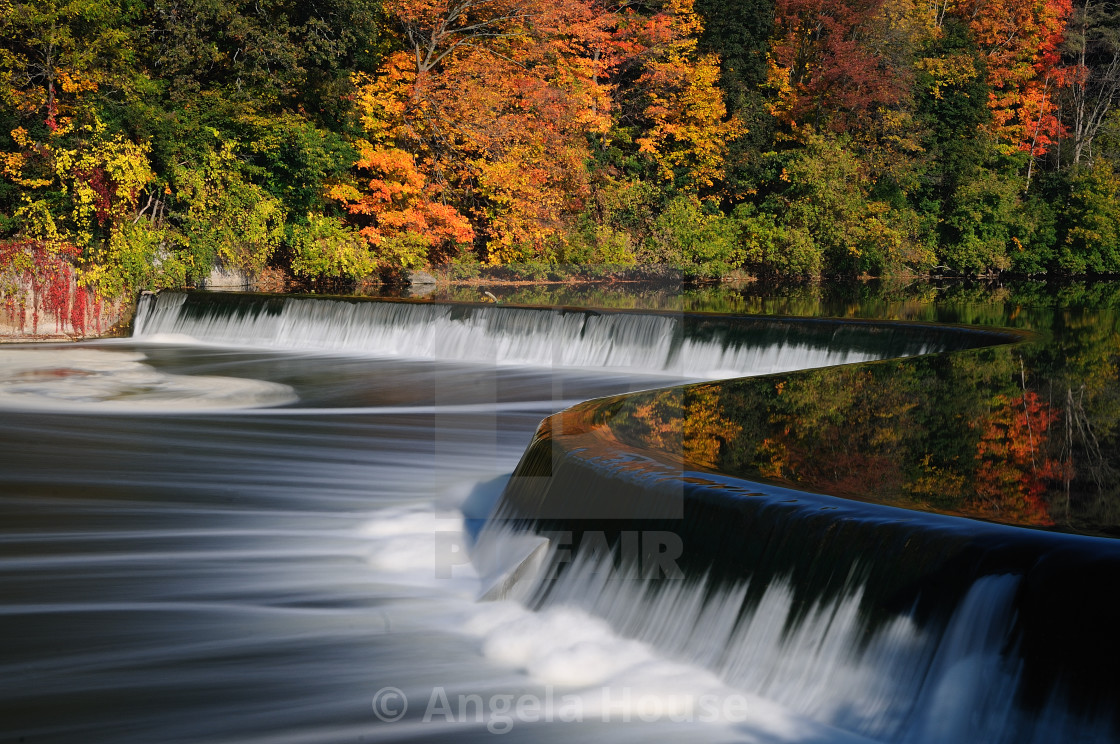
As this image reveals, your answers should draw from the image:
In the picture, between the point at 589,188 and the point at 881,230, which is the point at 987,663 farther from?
the point at 881,230

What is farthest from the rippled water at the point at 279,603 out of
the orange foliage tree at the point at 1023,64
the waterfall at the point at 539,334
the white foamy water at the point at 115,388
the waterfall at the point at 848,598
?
the orange foliage tree at the point at 1023,64

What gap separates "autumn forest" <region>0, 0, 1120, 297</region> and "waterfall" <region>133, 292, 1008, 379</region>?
2.66 m

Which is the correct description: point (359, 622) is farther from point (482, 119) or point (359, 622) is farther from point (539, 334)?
point (482, 119)

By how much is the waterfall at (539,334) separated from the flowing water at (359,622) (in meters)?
4.05

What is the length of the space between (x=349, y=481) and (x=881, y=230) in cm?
2799

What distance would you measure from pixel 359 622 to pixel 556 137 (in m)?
23.3

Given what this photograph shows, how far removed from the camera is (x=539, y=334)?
15500 millimetres

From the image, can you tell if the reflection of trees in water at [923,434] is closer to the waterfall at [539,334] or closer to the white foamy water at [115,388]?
the waterfall at [539,334]

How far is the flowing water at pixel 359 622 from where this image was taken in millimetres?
4086

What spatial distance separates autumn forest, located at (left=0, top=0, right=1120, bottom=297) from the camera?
795 inches

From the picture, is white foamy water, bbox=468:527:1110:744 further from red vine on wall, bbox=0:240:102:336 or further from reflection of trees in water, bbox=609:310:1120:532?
red vine on wall, bbox=0:240:102:336

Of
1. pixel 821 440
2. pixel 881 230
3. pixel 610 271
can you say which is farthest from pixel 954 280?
pixel 821 440

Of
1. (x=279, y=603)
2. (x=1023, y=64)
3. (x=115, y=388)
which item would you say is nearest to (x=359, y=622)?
(x=279, y=603)

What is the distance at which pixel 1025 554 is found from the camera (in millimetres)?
3742
